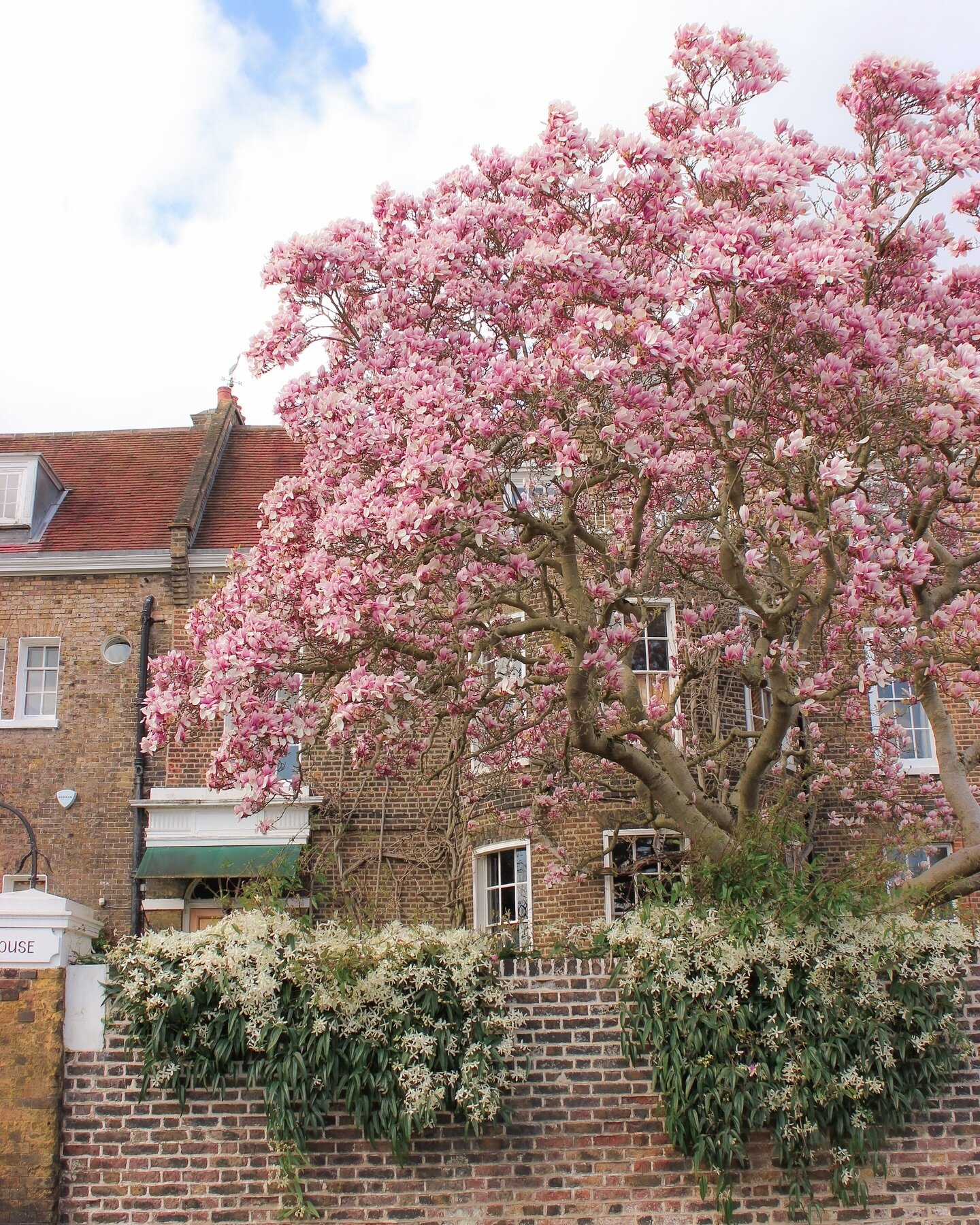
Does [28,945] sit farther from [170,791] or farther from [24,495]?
[24,495]

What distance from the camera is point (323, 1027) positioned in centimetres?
838

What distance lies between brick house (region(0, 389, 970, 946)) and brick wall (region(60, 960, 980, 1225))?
20.7ft

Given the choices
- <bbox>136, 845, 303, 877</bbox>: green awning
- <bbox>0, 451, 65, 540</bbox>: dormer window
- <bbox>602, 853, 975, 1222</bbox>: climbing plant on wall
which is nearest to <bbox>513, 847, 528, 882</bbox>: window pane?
<bbox>136, 845, 303, 877</bbox>: green awning

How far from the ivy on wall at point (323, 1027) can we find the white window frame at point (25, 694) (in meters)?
10.1

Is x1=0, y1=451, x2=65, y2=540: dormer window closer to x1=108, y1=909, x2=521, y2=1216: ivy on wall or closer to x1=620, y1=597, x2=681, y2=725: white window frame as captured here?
x1=620, y1=597, x2=681, y2=725: white window frame

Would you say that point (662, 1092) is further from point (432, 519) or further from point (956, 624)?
point (956, 624)

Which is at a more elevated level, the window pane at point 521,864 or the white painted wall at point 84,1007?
the window pane at point 521,864

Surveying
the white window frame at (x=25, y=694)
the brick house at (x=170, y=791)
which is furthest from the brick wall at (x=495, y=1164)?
the white window frame at (x=25, y=694)

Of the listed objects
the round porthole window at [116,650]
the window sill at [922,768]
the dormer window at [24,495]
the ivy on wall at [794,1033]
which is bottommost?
the ivy on wall at [794,1033]

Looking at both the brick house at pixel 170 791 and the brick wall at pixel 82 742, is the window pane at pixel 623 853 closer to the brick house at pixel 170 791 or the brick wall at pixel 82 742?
the brick house at pixel 170 791

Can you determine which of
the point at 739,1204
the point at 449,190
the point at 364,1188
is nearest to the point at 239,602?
the point at 449,190

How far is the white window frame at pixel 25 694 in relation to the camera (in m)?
18.1

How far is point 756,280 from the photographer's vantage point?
8422mm

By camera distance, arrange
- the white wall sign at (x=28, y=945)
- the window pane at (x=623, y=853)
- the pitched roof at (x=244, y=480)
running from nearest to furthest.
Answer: the white wall sign at (x=28, y=945) → the window pane at (x=623, y=853) → the pitched roof at (x=244, y=480)
